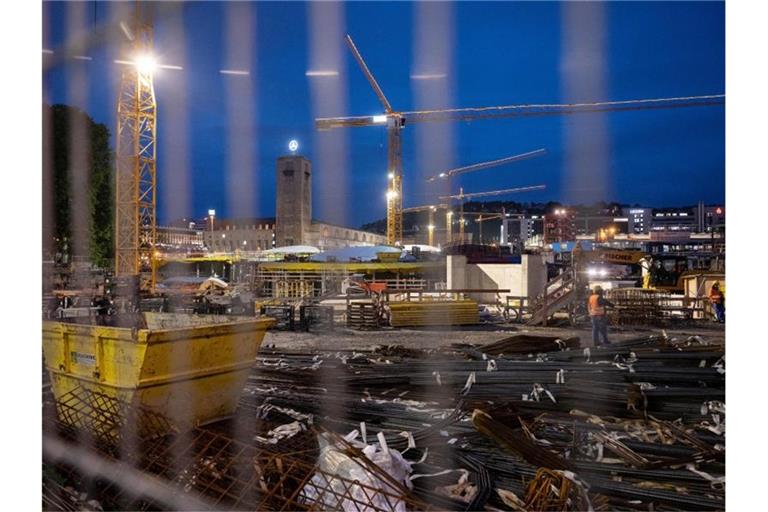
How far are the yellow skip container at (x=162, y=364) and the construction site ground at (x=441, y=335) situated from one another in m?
4.92

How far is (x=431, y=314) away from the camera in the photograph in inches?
507

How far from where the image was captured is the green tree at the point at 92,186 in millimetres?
18703

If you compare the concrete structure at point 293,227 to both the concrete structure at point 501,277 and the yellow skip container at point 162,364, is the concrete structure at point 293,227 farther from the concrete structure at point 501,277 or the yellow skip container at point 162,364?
the yellow skip container at point 162,364

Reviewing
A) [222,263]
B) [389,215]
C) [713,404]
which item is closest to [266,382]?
[713,404]

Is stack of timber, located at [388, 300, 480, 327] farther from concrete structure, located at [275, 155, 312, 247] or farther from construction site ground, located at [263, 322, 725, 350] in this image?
concrete structure, located at [275, 155, 312, 247]

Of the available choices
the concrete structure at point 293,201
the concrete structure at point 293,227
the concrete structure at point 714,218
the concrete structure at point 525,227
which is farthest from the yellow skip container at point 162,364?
the concrete structure at point 525,227

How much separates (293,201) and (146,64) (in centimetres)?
3162

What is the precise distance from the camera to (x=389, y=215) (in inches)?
1626

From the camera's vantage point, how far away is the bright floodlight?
844 inches

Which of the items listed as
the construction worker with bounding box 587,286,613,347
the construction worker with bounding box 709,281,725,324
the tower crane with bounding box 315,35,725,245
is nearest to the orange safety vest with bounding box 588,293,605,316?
the construction worker with bounding box 587,286,613,347

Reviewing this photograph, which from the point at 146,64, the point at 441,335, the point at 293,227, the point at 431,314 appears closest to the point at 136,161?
the point at 146,64

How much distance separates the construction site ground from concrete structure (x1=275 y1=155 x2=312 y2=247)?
126ft
